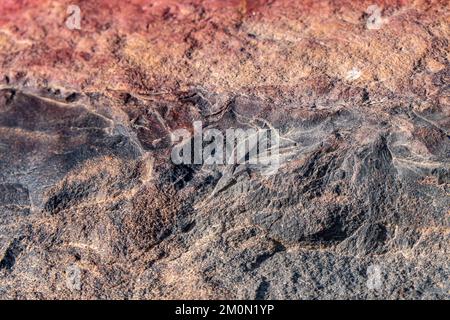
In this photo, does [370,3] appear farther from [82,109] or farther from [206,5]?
[82,109]

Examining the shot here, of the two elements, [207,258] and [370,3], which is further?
[370,3]

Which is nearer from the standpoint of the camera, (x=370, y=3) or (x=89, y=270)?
(x=89, y=270)

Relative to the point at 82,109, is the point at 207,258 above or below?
below

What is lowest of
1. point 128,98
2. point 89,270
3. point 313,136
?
point 89,270

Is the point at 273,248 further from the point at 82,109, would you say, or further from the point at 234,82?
the point at 82,109

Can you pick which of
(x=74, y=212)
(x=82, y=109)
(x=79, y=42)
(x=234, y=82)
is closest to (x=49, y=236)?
(x=74, y=212)

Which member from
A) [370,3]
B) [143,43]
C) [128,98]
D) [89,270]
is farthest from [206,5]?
[89,270]
